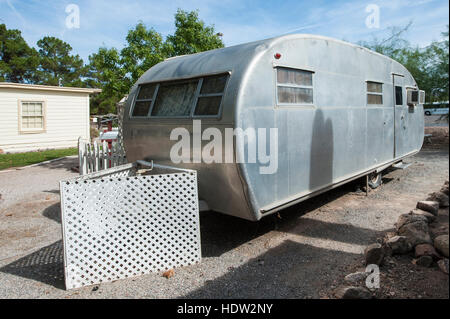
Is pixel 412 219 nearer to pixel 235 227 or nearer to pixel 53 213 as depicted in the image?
pixel 235 227

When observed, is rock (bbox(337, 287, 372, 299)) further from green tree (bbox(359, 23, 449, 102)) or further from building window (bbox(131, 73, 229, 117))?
green tree (bbox(359, 23, 449, 102))

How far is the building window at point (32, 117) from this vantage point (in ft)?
48.9

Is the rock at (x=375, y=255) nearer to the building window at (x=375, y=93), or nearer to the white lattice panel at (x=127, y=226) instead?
the white lattice panel at (x=127, y=226)

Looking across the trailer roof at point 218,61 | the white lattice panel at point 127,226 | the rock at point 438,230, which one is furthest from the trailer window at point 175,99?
the rock at point 438,230

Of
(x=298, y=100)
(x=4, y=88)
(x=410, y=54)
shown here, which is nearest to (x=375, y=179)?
(x=298, y=100)

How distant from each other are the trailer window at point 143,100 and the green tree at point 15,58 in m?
22.2

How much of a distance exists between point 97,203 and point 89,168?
15.4ft

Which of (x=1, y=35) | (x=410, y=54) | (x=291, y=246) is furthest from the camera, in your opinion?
(x=1, y=35)

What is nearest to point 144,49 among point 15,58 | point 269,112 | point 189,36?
point 189,36

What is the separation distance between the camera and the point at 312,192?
5129 millimetres

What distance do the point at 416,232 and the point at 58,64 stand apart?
32631 mm

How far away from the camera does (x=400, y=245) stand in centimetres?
385
